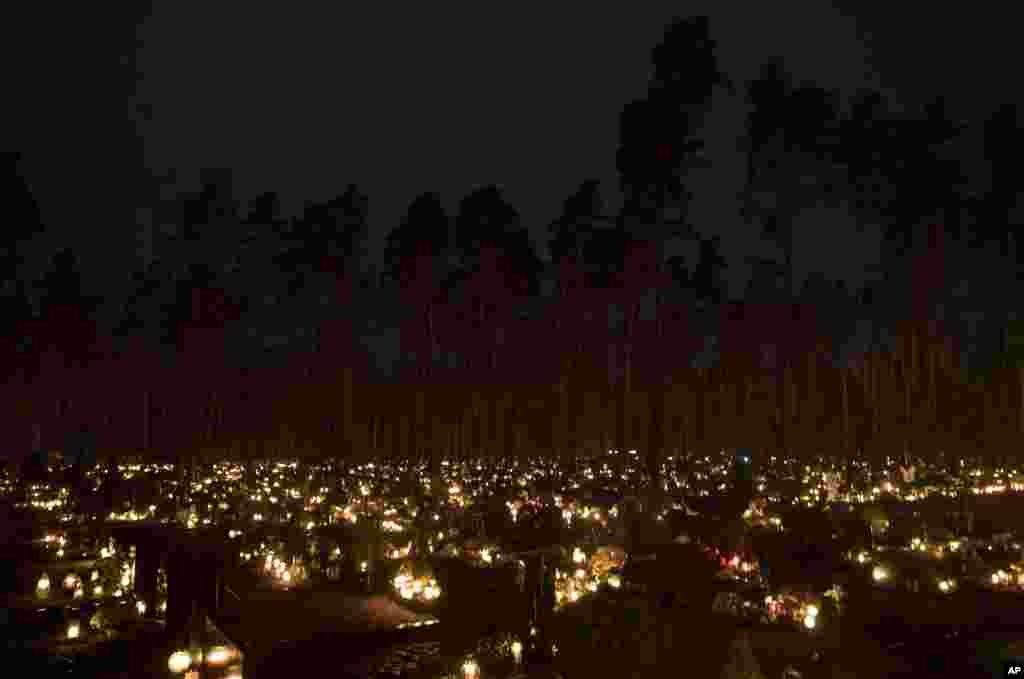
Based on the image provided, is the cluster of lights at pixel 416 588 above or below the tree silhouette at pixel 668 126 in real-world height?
below

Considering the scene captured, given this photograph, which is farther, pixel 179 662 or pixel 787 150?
pixel 787 150

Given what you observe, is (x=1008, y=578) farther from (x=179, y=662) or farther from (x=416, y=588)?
(x=179, y=662)

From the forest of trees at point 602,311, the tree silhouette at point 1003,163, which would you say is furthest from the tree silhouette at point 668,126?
the tree silhouette at point 1003,163

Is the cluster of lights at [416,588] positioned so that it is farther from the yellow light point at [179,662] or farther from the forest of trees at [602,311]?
the forest of trees at [602,311]

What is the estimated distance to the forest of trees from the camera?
2456 centimetres

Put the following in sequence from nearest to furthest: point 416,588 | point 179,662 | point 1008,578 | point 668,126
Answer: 1. point 179,662
2. point 416,588
3. point 1008,578
4. point 668,126

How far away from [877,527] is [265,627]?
1002 centimetres

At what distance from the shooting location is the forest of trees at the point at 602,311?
24562mm

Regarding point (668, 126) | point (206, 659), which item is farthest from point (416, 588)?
point (668, 126)

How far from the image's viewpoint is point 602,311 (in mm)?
43250

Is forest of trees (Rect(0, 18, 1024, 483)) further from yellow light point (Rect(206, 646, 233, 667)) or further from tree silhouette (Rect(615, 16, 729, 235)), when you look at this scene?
yellow light point (Rect(206, 646, 233, 667))

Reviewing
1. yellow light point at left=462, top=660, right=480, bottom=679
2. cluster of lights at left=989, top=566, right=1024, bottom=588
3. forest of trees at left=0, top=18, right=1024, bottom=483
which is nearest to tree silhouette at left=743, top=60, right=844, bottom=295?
forest of trees at left=0, top=18, right=1024, bottom=483

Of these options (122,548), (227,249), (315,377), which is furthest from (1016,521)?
(315,377)

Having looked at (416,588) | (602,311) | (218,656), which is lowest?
(416,588)
